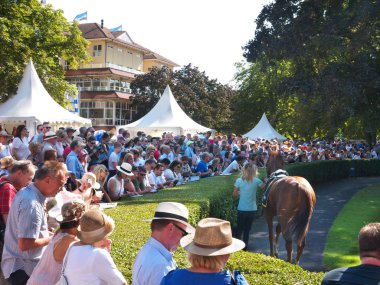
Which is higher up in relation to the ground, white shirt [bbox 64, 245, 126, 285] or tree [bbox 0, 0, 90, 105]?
tree [bbox 0, 0, 90, 105]

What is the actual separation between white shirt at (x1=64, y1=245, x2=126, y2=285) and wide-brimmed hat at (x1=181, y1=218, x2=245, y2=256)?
2.43 ft

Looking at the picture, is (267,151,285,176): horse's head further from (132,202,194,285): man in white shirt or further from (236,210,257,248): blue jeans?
(132,202,194,285): man in white shirt

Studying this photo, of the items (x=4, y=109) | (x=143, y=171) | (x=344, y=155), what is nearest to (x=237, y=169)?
(x=143, y=171)

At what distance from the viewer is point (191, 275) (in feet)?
9.29

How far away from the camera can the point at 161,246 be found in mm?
3412

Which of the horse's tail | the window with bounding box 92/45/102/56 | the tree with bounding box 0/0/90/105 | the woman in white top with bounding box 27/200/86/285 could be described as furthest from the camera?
the window with bounding box 92/45/102/56

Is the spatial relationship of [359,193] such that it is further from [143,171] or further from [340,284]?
[340,284]

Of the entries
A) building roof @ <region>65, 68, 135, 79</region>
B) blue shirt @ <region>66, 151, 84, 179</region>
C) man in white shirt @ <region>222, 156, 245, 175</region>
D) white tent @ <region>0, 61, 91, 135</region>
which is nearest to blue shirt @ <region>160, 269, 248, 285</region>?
Answer: blue shirt @ <region>66, 151, 84, 179</region>

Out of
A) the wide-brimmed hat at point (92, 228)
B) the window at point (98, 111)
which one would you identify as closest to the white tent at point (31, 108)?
the wide-brimmed hat at point (92, 228)

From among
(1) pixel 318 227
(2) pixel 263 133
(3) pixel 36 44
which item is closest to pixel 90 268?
(1) pixel 318 227

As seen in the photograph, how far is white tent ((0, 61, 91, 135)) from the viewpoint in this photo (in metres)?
18.4

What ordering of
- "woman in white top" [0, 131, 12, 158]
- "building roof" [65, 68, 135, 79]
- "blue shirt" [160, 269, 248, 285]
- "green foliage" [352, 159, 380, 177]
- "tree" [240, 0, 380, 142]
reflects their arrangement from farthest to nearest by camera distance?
"building roof" [65, 68, 135, 79], "green foliage" [352, 159, 380, 177], "tree" [240, 0, 380, 142], "woman in white top" [0, 131, 12, 158], "blue shirt" [160, 269, 248, 285]

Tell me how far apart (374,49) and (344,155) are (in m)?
11.8

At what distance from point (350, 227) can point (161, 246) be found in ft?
38.4
